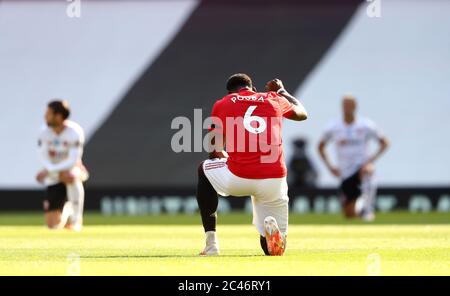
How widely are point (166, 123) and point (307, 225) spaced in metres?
6.71

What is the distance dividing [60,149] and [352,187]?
17.3ft

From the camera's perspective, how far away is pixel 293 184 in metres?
23.2

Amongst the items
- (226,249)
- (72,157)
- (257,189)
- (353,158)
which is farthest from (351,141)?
(257,189)

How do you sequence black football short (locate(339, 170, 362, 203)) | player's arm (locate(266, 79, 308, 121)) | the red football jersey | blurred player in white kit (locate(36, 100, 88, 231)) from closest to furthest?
1. the red football jersey
2. player's arm (locate(266, 79, 308, 121))
3. blurred player in white kit (locate(36, 100, 88, 231))
4. black football short (locate(339, 170, 362, 203))

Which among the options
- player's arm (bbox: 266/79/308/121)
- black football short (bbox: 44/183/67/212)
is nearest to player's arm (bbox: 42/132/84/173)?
black football short (bbox: 44/183/67/212)

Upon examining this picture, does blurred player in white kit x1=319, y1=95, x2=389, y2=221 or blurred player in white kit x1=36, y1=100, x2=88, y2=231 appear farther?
blurred player in white kit x1=319, y1=95, x2=389, y2=221

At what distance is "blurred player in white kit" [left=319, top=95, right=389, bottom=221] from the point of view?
1972cm

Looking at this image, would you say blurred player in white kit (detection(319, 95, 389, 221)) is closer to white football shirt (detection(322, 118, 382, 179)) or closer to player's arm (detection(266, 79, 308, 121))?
white football shirt (detection(322, 118, 382, 179))

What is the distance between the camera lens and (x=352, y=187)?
64.6 ft

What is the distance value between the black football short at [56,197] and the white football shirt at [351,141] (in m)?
4.94

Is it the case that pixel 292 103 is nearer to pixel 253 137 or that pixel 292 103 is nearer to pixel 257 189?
pixel 253 137

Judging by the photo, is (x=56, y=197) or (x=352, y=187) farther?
(x=352, y=187)

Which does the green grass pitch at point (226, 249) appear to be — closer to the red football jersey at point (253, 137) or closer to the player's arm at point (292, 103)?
the red football jersey at point (253, 137)
